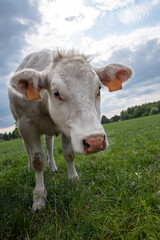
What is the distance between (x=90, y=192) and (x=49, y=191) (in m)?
0.79

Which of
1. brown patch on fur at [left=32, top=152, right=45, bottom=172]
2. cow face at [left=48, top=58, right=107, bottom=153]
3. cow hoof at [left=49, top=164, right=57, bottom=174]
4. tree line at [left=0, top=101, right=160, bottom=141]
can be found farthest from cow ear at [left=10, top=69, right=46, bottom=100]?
tree line at [left=0, top=101, right=160, bottom=141]

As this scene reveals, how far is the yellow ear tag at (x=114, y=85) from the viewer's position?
3555 millimetres

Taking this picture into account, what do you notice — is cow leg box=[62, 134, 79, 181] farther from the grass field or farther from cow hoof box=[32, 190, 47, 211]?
cow hoof box=[32, 190, 47, 211]

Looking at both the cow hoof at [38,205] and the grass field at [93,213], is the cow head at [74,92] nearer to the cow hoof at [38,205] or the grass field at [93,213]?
the grass field at [93,213]

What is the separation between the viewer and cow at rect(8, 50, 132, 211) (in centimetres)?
225

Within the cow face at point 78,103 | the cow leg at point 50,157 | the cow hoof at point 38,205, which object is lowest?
the cow hoof at point 38,205

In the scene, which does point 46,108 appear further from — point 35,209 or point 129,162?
point 129,162

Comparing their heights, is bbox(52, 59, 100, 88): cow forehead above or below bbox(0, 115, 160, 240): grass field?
above

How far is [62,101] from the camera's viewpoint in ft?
8.86

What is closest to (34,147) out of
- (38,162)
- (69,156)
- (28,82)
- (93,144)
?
(38,162)

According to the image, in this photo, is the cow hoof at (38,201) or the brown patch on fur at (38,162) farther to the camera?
the brown patch on fur at (38,162)

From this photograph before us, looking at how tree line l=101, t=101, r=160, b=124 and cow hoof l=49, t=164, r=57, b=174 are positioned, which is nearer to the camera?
cow hoof l=49, t=164, r=57, b=174

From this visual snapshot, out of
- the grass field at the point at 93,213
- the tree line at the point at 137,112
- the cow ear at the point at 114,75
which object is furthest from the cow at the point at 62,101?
the tree line at the point at 137,112

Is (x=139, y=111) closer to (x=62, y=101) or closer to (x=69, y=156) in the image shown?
(x=69, y=156)
